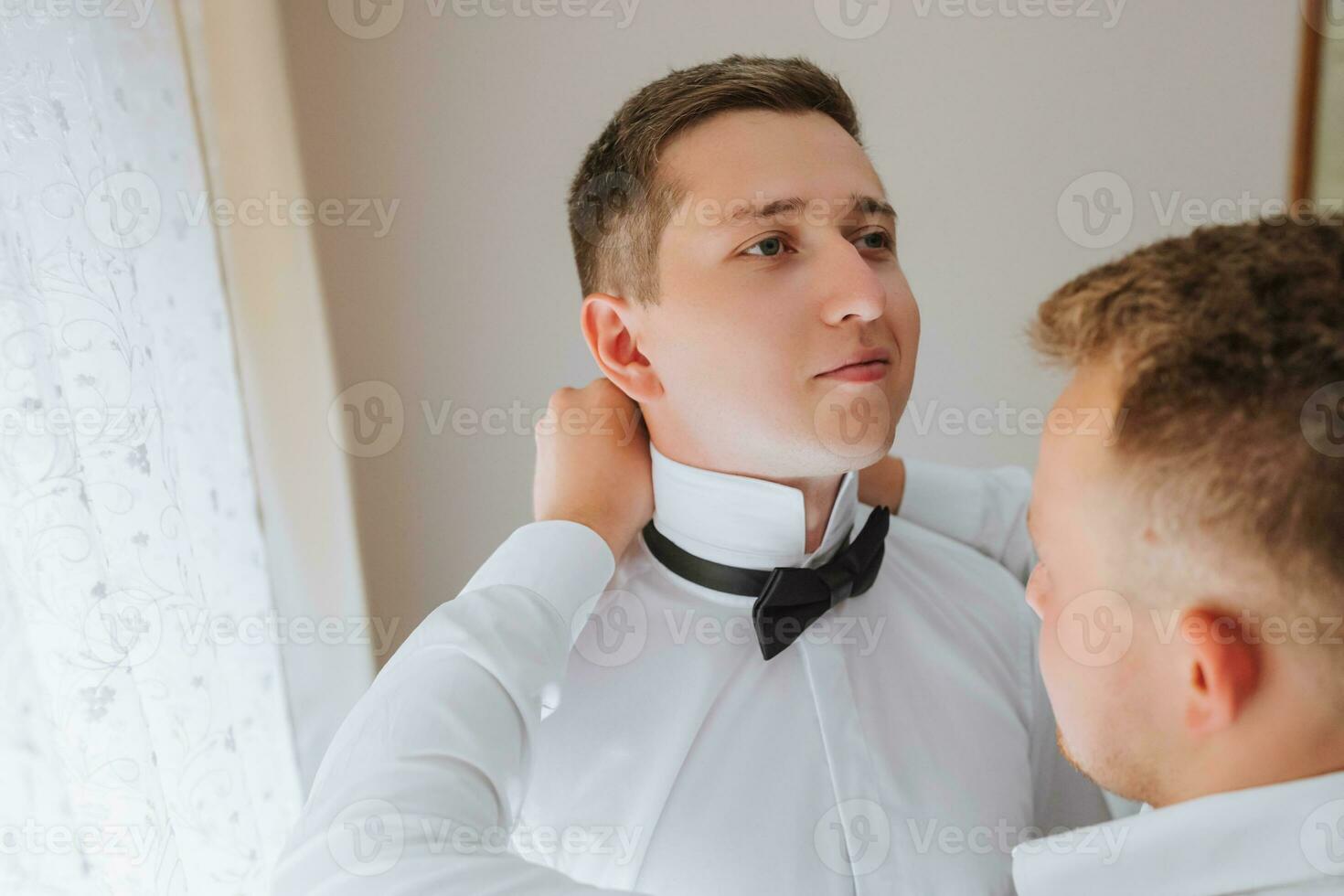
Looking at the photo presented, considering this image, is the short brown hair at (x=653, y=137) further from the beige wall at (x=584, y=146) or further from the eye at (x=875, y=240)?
the beige wall at (x=584, y=146)

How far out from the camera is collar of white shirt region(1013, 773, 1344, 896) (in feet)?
2.26

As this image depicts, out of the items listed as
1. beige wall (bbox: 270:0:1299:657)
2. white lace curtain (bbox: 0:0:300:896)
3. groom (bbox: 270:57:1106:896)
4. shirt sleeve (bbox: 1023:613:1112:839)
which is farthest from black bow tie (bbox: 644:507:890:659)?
beige wall (bbox: 270:0:1299:657)

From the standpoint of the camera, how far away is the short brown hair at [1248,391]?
65 cm

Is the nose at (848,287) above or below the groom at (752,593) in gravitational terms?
above

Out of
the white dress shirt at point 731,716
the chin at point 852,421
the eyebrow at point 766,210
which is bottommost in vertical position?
the white dress shirt at point 731,716

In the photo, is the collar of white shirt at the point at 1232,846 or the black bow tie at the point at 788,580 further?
the black bow tie at the point at 788,580

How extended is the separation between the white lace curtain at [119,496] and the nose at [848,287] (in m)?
0.95

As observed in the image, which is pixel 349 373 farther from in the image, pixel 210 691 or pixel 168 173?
pixel 210 691

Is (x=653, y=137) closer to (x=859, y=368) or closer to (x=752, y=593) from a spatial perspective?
(x=859, y=368)

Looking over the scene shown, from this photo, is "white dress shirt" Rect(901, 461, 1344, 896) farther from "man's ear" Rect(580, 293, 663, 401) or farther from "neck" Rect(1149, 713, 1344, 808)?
"man's ear" Rect(580, 293, 663, 401)

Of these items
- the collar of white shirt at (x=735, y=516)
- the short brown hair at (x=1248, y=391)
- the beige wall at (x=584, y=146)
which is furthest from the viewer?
the beige wall at (x=584, y=146)

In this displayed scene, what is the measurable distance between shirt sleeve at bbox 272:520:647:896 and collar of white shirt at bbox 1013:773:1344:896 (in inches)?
16.4

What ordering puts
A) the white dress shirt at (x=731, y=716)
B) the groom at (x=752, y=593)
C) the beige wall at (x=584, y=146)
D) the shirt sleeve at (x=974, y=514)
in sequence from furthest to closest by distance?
the beige wall at (x=584, y=146), the shirt sleeve at (x=974, y=514), the groom at (x=752, y=593), the white dress shirt at (x=731, y=716)

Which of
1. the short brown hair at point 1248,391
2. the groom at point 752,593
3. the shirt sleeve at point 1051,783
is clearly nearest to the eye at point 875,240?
the groom at point 752,593
